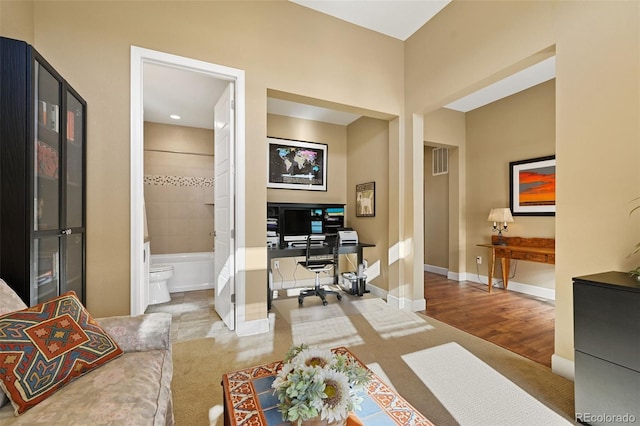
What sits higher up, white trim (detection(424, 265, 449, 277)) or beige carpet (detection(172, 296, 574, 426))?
white trim (detection(424, 265, 449, 277))

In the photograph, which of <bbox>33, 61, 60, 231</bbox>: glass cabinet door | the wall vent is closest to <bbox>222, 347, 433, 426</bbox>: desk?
<bbox>33, 61, 60, 231</bbox>: glass cabinet door

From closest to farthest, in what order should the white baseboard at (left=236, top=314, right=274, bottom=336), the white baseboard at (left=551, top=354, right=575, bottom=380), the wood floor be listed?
the white baseboard at (left=551, top=354, right=575, bottom=380), the wood floor, the white baseboard at (left=236, top=314, right=274, bottom=336)

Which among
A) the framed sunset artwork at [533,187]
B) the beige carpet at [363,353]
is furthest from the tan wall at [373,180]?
the framed sunset artwork at [533,187]

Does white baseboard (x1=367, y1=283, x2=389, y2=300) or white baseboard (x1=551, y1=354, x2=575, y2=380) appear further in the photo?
white baseboard (x1=367, y1=283, x2=389, y2=300)

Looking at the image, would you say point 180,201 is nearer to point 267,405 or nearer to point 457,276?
point 267,405

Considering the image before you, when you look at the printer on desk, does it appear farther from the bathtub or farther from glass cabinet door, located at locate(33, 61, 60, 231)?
glass cabinet door, located at locate(33, 61, 60, 231)

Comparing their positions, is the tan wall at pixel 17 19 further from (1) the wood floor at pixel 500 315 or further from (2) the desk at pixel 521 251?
(2) the desk at pixel 521 251

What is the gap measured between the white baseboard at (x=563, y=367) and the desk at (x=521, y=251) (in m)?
1.74

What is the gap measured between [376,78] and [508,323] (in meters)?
3.16

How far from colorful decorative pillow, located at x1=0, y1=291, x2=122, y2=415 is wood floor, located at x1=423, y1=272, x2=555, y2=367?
297cm

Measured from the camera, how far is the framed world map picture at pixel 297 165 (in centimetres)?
437

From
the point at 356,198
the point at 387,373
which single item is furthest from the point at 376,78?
the point at 387,373

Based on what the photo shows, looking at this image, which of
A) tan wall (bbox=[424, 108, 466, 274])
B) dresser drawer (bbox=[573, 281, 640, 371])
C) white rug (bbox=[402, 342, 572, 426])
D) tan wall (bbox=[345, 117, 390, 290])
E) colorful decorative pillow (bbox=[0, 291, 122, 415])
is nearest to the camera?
colorful decorative pillow (bbox=[0, 291, 122, 415])

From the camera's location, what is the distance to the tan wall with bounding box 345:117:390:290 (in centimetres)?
393
